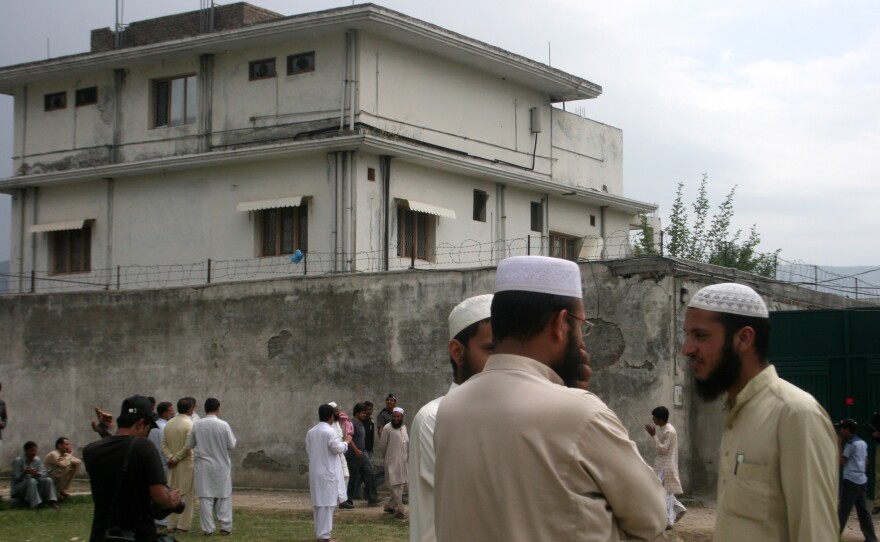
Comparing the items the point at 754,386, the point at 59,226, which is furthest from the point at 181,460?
the point at 59,226

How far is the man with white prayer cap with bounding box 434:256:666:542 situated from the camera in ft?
9.63

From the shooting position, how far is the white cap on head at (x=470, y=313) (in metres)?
4.71

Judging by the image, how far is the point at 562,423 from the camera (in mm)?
2961

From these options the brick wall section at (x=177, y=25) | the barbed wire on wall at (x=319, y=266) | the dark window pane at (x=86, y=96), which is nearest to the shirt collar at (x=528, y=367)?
the barbed wire on wall at (x=319, y=266)

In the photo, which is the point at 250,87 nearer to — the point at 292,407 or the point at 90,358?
the point at 90,358

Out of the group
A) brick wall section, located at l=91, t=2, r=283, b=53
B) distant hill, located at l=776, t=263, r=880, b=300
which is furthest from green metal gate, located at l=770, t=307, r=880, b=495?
brick wall section, located at l=91, t=2, r=283, b=53

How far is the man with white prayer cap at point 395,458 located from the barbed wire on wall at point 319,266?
5.78 m

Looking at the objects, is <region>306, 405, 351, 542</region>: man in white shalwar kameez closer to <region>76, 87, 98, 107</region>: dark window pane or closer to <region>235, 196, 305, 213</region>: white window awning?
<region>235, 196, 305, 213</region>: white window awning

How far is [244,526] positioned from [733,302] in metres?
12.8

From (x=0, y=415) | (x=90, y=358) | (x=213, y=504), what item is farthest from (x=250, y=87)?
(x=213, y=504)

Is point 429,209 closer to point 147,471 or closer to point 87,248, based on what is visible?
point 87,248

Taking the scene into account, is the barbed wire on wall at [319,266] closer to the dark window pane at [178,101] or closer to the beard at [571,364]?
the dark window pane at [178,101]

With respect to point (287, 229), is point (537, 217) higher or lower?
higher

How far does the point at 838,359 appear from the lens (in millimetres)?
17219
